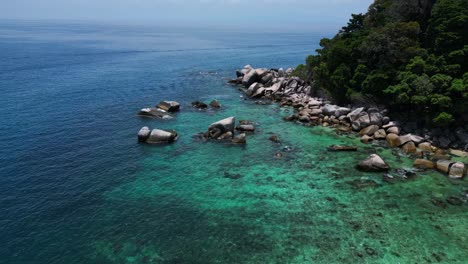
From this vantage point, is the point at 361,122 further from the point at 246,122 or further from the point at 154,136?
the point at 154,136

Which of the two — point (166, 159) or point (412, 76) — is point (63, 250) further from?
point (412, 76)

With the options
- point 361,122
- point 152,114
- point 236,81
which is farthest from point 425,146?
point 236,81

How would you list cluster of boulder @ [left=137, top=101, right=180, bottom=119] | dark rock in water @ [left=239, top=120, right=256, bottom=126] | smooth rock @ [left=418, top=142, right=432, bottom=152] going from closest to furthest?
1. smooth rock @ [left=418, top=142, right=432, bottom=152]
2. dark rock in water @ [left=239, top=120, right=256, bottom=126]
3. cluster of boulder @ [left=137, top=101, right=180, bottom=119]

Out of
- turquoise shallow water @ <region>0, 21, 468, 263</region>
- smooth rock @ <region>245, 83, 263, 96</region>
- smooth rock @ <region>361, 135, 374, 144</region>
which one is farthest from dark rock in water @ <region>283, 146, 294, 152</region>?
smooth rock @ <region>245, 83, 263, 96</region>

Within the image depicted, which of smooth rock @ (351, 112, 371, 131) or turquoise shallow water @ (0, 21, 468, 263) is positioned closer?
turquoise shallow water @ (0, 21, 468, 263)

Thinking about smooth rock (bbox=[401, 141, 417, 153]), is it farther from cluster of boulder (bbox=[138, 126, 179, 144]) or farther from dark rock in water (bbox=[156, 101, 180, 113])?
dark rock in water (bbox=[156, 101, 180, 113])

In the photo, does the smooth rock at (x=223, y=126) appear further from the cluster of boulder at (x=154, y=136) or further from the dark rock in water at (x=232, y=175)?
the dark rock in water at (x=232, y=175)

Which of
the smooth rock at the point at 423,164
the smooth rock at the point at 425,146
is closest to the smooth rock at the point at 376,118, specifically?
the smooth rock at the point at 425,146

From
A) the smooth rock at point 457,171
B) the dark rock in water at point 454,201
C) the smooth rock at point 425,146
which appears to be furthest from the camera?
the smooth rock at point 425,146
